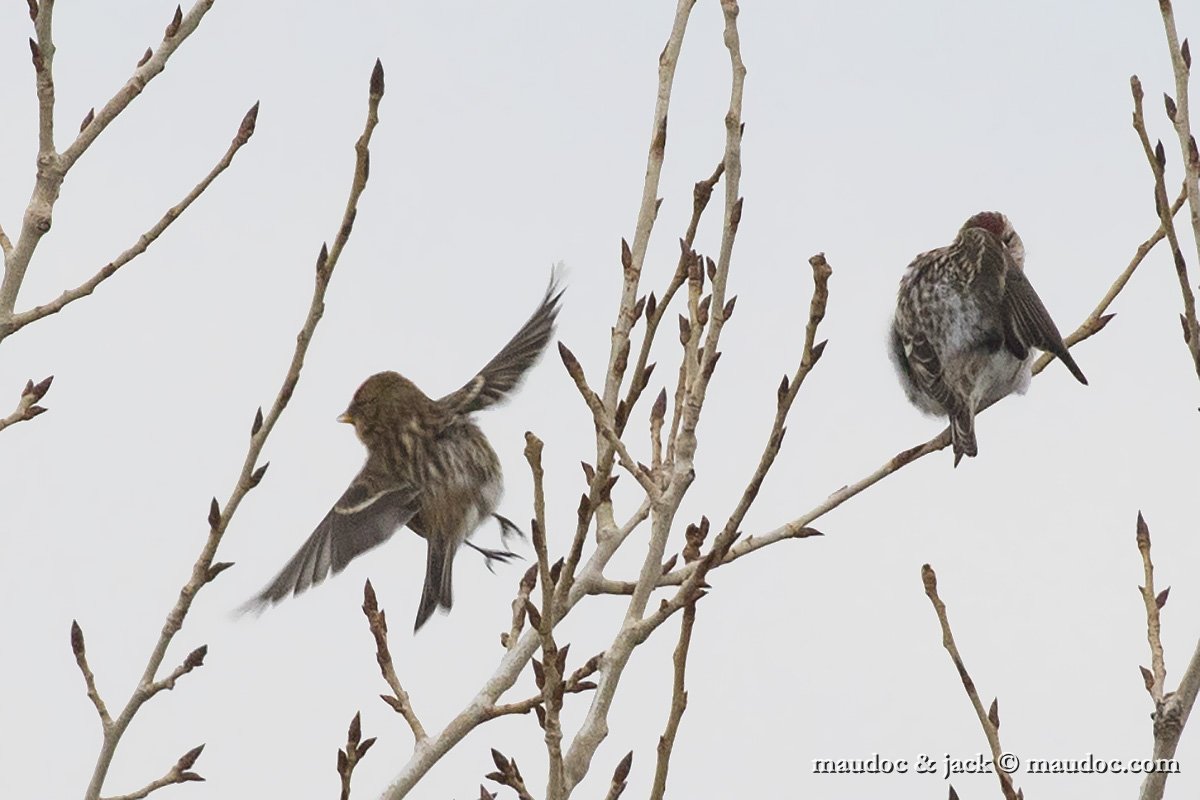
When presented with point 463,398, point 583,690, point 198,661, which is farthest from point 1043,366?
point 198,661

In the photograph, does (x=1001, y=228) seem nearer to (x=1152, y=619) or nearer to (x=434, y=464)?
(x=434, y=464)

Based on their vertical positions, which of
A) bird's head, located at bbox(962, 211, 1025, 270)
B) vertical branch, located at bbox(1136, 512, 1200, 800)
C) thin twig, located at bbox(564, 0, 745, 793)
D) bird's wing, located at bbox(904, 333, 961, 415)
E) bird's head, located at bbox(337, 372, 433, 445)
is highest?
bird's head, located at bbox(962, 211, 1025, 270)

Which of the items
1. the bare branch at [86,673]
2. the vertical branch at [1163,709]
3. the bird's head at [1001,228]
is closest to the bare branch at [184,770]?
the bare branch at [86,673]

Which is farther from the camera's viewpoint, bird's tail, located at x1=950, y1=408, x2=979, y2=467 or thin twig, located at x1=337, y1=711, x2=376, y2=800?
bird's tail, located at x1=950, y1=408, x2=979, y2=467

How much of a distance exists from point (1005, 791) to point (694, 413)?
3.81ft

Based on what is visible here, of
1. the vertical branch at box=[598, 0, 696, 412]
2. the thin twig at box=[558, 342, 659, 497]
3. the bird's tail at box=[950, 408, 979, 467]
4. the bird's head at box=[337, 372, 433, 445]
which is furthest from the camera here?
the bird's head at box=[337, 372, 433, 445]

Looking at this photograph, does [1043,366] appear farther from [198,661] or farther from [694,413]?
[198,661]

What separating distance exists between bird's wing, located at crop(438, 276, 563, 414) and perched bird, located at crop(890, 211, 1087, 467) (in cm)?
175

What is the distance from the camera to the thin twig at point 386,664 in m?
4.60

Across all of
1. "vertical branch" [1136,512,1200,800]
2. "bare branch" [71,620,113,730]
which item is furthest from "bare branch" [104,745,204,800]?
"vertical branch" [1136,512,1200,800]

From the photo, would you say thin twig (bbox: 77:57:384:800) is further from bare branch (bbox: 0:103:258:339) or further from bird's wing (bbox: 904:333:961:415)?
bird's wing (bbox: 904:333:961:415)

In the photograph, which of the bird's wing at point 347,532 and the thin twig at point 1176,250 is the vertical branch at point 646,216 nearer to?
the thin twig at point 1176,250

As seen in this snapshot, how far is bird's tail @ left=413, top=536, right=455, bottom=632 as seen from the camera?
Answer: 717cm

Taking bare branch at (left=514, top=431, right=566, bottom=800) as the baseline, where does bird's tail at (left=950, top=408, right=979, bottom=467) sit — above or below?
above
